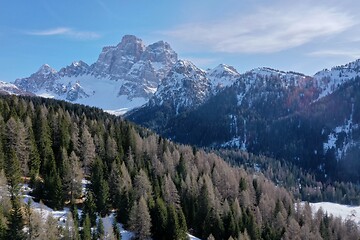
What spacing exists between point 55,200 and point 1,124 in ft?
123

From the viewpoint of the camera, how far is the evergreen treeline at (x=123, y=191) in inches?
2975

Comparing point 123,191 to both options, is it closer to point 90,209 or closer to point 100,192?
point 100,192

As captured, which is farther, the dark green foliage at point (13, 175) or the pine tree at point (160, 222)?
the pine tree at point (160, 222)

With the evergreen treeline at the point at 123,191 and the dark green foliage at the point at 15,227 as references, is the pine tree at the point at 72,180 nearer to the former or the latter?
Answer: the evergreen treeline at the point at 123,191

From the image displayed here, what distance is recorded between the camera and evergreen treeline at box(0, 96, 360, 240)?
75.6 meters

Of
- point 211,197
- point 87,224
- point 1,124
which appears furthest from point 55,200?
point 211,197

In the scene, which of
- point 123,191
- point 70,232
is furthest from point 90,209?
point 70,232

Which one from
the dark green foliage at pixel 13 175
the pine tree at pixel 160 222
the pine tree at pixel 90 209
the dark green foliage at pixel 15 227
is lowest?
the pine tree at pixel 160 222

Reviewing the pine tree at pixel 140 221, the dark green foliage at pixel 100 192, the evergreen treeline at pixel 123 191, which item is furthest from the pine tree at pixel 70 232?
the dark green foliage at pixel 100 192

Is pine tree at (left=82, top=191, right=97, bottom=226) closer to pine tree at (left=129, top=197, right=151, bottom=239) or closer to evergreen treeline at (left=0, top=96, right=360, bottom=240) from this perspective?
evergreen treeline at (left=0, top=96, right=360, bottom=240)

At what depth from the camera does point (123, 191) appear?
95688mm

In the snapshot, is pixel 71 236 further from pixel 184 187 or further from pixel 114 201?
pixel 184 187

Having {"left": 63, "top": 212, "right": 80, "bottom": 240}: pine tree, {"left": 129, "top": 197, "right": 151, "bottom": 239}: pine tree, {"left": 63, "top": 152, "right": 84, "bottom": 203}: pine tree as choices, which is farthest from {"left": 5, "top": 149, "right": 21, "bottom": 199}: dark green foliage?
{"left": 129, "top": 197, "right": 151, "bottom": 239}: pine tree

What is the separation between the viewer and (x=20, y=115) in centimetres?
12850
